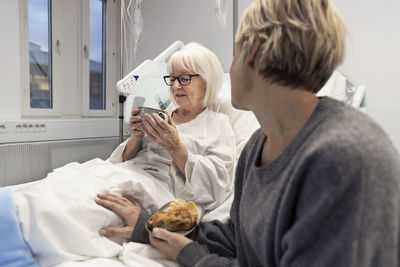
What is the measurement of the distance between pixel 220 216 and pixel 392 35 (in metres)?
1.36

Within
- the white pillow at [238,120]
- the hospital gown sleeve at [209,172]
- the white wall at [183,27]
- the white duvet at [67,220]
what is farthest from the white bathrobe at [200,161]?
the white wall at [183,27]

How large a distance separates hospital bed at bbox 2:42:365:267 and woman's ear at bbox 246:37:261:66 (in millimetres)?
635

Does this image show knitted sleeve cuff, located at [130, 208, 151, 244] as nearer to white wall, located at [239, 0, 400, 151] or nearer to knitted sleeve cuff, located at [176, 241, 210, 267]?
knitted sleeve cuff, located at [176, 241, 210, 267]

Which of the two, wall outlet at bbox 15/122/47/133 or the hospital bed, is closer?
the hospital bed

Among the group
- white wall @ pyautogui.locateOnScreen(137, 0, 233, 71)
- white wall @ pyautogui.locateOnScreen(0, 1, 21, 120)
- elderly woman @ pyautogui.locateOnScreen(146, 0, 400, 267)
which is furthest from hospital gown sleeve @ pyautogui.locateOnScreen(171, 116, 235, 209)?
white wall @ pyautogui.locateOnScreen(0, 1, 21, 120)

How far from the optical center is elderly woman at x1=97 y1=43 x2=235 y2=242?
1163mm

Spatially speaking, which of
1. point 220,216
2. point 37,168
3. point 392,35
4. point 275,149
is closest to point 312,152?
point 275,149

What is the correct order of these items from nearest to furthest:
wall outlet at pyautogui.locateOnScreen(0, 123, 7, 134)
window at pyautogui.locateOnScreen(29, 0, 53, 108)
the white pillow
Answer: the white pillow, wall outlet at pyautogui.locateOnScreen(0, 123, 7, 134), window at pyautogui.locateOnScreen(29, 0, 53, 108)

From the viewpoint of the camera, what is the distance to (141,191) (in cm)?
108

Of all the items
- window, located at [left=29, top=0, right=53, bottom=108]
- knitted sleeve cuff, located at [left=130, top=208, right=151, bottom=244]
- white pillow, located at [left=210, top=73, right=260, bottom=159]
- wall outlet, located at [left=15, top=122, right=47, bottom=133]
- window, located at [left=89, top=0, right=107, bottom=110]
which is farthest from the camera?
window, located at [left=89, top=0, right=107, bottom=110]

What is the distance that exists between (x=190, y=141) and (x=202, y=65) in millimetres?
388

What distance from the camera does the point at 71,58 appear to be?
2.89 meters

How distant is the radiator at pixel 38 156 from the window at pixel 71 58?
1.47 feet

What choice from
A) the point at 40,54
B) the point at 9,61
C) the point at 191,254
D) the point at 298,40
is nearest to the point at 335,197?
the point at 298,40
